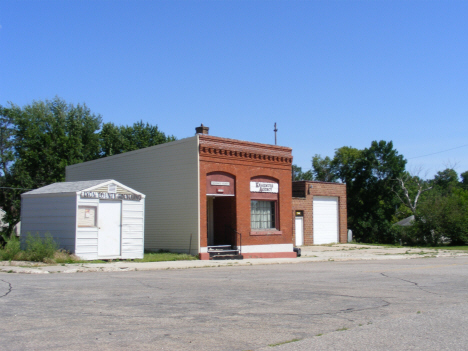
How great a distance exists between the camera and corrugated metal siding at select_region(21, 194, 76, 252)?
1945cm

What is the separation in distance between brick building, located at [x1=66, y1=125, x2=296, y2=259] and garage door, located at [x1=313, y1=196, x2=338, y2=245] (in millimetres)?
10324

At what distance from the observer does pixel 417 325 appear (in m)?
7.98

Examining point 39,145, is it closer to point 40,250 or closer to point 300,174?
point 40,250

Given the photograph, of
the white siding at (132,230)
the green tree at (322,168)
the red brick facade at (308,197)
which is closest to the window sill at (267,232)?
the white siding at (132,230)

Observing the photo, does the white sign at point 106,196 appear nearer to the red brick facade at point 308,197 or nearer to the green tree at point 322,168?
the red brick facade at point 308,197

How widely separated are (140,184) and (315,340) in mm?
20351

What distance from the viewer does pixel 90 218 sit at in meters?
19.9

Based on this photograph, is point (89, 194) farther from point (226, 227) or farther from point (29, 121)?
point (29, 121)

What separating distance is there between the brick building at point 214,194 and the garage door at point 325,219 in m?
10.3

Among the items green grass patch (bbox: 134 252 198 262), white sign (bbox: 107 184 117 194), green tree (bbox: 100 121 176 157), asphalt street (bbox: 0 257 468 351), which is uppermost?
green tree (bbox: 100 121 176 157)

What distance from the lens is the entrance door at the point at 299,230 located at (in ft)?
117

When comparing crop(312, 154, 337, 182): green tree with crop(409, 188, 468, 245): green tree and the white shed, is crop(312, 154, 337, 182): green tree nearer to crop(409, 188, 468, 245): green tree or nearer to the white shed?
crop(409, 188, 468, 245): green tree

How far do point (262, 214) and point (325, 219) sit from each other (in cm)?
1274

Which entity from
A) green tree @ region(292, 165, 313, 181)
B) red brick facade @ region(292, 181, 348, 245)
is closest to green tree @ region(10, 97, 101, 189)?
red brick facade @ region(292, 181, 348, 245)
